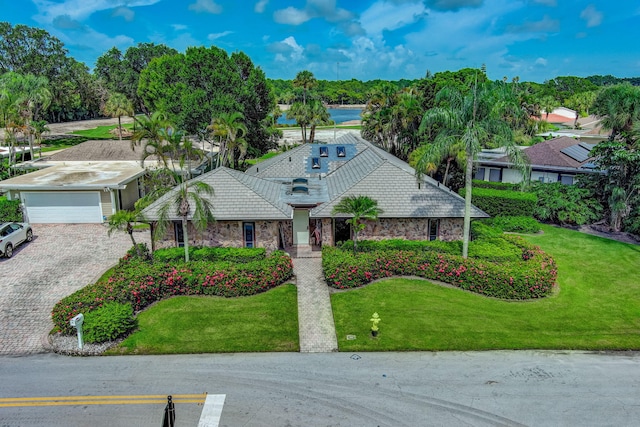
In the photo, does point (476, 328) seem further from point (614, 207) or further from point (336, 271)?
point (614, 207)

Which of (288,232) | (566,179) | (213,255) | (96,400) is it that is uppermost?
(566,179)

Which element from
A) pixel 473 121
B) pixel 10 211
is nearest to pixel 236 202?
pixel 473 121

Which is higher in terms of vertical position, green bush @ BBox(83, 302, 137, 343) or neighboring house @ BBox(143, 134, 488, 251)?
neighboring house @ BBox(143, 134, 488, 251)

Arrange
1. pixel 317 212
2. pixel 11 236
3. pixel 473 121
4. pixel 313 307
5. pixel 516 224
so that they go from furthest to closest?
pixel 516 224, pixel 11 236, pixel 317 212, pixel 473 121, pixel 313 307

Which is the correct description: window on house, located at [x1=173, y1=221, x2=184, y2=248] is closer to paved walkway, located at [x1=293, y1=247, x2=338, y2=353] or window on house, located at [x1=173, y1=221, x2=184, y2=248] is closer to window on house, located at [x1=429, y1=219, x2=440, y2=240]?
paved walkway, located at [x1=293, y1=247, x2=338, y2=353]

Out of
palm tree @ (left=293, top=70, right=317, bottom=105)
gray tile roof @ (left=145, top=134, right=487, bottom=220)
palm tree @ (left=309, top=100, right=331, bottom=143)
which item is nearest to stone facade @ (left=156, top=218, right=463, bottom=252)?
gray tile roof @ (left=145, top=134, right=487, bottom=220)

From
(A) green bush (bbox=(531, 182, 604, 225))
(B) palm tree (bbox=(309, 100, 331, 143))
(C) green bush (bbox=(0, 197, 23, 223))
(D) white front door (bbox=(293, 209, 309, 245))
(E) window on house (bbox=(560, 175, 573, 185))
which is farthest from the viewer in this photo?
(B) palm tree (bbox=(309, 100, 331, 143))

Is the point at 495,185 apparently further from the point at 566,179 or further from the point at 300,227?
the point at 300,227
